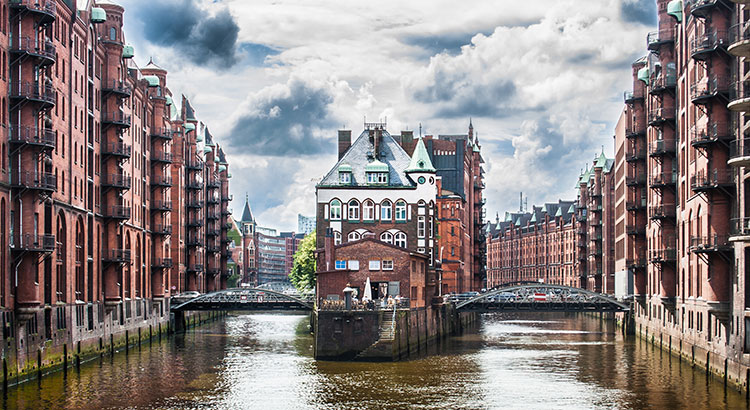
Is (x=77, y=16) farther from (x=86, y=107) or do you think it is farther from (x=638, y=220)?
(x=638, y=220)

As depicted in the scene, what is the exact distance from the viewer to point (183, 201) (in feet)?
366

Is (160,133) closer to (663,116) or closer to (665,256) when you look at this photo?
(663,116)

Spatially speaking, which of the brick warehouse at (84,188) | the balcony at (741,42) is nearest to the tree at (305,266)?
the brick warehouse at (84,188)

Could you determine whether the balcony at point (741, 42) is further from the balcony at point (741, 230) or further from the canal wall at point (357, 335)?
the canal wall at point (357, 335)

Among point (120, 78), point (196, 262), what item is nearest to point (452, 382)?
point (120, 78)

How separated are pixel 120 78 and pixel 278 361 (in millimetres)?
24281

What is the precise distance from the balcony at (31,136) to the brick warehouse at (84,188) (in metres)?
0.09

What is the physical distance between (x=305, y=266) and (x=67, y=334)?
64781mm

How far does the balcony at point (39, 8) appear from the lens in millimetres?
54469

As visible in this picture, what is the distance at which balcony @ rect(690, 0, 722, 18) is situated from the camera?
54594mm

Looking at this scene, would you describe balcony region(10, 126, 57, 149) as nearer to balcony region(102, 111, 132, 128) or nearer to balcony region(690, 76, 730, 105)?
balcony region(102, 111, 132, 128)

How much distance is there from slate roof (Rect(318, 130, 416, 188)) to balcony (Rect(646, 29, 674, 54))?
29.0 meters

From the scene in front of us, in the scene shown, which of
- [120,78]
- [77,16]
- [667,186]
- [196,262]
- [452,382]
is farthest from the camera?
[196,262]

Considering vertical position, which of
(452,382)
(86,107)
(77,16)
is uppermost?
(77,16)
